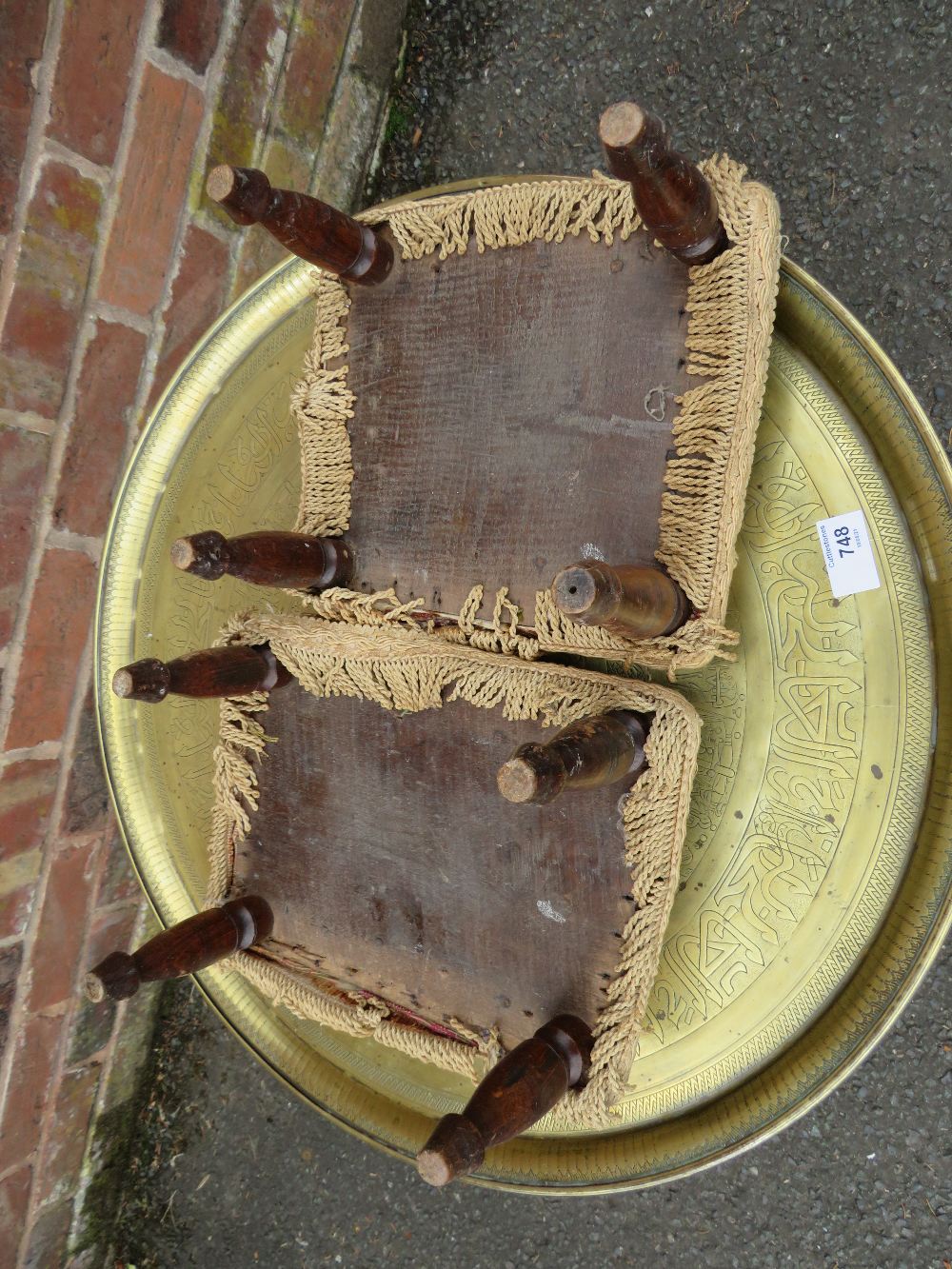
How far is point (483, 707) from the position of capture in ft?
2.76

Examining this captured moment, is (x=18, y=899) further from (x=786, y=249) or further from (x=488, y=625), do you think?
(x=786, y=249)

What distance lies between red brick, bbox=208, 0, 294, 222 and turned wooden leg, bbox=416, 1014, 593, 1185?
1279 mm

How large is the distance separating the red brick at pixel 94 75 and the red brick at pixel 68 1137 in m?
1.48

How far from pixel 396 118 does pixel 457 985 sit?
4.78 feet

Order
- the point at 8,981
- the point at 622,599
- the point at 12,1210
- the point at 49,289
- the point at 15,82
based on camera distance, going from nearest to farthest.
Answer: the point at 622,599
the point at 15,82
the point at 49,289
the point at 8,981
the point at 12,1210

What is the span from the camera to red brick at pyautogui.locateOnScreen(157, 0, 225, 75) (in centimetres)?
A: 128

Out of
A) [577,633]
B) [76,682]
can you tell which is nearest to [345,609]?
[577,633]

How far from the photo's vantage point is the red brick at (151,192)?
129cm

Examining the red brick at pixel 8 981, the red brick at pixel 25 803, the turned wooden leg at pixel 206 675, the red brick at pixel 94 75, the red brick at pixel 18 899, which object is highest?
the red brick at pixel 94 75

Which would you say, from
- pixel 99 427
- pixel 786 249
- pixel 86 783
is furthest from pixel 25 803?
pixel 786 249

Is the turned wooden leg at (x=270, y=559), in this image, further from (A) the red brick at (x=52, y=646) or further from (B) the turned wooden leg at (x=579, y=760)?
(A) the red brick at (x=52, y=646)

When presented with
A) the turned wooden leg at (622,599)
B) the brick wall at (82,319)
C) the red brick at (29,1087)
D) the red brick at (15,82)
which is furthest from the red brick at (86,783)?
the turned wooden leg at (622,599)

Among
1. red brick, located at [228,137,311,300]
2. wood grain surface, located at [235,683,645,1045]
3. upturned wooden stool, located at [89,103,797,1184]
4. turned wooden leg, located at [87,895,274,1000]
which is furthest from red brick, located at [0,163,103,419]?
turned wooden leg, located at [87,895,274,1000]

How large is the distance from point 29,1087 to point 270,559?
3.98 feet
